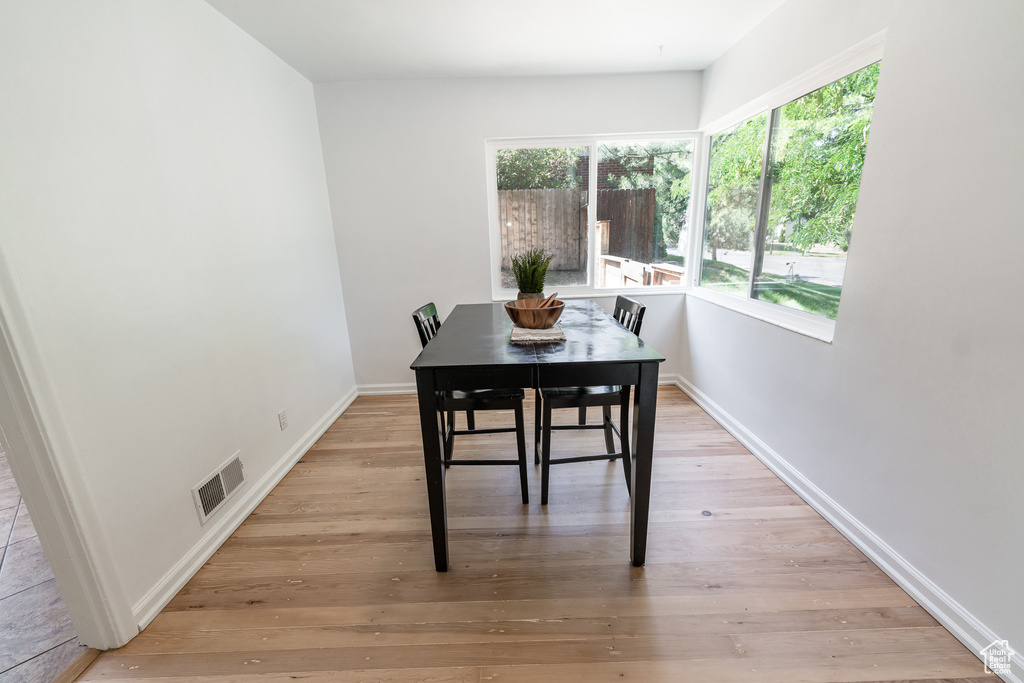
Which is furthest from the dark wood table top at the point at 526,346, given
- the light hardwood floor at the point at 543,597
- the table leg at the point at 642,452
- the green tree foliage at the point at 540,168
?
the green tree foliage at the point at 540,168

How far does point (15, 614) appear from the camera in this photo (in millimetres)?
1517

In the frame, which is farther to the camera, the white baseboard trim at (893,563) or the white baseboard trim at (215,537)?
the white baseboard trim at (215,537)

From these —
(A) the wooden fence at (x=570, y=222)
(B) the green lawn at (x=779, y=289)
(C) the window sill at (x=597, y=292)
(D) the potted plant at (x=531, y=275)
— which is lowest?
(C) the window sill at (x=597, y=292)

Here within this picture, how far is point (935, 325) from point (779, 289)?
3.31 feet

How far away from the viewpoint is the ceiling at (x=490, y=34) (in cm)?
205

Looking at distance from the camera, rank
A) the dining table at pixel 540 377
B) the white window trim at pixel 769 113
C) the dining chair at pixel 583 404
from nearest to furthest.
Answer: the dining table at pixel 540 377 < the white window trim at pixel 769 113 < the dining chair at pixel 583 404

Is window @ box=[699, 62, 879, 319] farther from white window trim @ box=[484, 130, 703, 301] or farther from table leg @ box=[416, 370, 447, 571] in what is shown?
table leg @ box=[416, 370, 447, 571]

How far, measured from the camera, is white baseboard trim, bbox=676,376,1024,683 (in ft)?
4.17

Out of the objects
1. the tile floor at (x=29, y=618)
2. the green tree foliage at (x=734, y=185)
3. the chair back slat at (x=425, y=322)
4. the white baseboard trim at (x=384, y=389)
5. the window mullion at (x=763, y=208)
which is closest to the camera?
the tile floor at (x=29, y=618)

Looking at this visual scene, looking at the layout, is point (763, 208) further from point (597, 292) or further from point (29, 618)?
point (29, 618)

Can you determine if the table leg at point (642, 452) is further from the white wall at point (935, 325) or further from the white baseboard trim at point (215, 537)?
the white baseboard trim at point (215, 537)

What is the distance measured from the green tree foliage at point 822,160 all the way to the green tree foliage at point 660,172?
0.98 metres

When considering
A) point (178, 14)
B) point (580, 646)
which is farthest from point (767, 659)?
point (178, 14)

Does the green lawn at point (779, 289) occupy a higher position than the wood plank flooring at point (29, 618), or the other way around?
the green lawn at point (779, 289)
